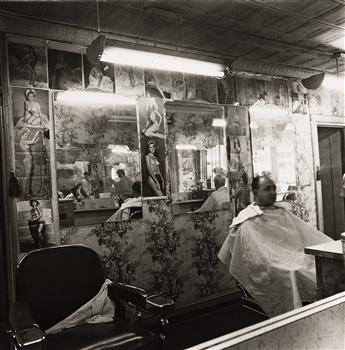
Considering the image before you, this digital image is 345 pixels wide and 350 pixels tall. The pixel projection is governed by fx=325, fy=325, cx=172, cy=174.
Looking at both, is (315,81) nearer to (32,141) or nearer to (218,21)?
(218,21)

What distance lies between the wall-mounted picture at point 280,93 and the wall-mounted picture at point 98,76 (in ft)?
7.15

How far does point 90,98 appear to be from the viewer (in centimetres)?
280

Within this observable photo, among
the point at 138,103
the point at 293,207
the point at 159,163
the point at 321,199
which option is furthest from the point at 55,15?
the point at 321,199

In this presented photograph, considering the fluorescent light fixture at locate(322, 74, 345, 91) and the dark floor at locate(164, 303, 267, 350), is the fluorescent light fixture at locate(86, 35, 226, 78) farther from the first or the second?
the dark floor at locate(164, 303, 267, 350)

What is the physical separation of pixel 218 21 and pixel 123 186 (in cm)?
167

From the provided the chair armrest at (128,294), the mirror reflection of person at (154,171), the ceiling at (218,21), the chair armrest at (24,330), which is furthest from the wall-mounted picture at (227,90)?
the chair armrest at (24,330)

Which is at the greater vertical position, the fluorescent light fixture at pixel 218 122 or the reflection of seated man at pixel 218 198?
the fluorescent light fixture at pixel 218 122

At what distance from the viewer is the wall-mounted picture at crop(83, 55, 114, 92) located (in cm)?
283

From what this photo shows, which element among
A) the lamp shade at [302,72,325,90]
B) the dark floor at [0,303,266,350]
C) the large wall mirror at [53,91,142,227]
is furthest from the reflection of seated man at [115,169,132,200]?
the lamp shade at [302,72,325,90]

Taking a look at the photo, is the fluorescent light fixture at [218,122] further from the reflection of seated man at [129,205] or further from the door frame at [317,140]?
the door frame at [317,140]

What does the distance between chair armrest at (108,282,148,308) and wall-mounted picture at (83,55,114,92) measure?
176cm

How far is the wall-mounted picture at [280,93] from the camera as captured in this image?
13.5 ft

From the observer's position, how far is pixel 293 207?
419 cm

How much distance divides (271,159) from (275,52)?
4.10 feet
